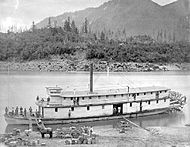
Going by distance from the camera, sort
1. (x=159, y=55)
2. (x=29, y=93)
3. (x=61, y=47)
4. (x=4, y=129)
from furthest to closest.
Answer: (x=159, y=55)
(x=61, y=47)
(x=29, y=93)
(x=4, y=129)

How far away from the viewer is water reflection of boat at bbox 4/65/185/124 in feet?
50.1

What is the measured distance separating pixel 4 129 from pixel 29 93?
35.1 feet

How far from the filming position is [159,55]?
59000mm

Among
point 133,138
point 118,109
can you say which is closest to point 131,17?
point 118,109

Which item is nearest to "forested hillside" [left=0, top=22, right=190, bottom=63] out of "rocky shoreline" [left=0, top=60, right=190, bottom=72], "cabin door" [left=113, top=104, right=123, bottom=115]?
"rocky shoreline" [left=0, top=60, right=190, bottom=72]

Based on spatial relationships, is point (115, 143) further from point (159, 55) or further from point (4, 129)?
point (159, 55)

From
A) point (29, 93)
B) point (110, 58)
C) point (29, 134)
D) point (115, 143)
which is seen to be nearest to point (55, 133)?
point (29, 134)

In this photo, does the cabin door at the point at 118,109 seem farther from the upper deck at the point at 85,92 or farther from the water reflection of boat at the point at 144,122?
the upper deck at the point at 85,92

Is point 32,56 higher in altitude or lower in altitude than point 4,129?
higher

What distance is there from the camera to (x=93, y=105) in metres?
16.1

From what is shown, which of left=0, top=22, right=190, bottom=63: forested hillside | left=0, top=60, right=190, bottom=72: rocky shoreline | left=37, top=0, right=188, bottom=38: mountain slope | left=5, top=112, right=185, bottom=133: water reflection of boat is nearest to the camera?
left=5, top=112, right=185, bottom=133: water reflection of boat

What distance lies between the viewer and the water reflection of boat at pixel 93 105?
1526 cm

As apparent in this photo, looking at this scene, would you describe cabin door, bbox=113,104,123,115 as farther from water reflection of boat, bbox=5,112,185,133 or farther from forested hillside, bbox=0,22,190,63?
forested hillside, bbox=0,22,190,63

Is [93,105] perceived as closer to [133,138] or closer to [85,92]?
[85,92]
